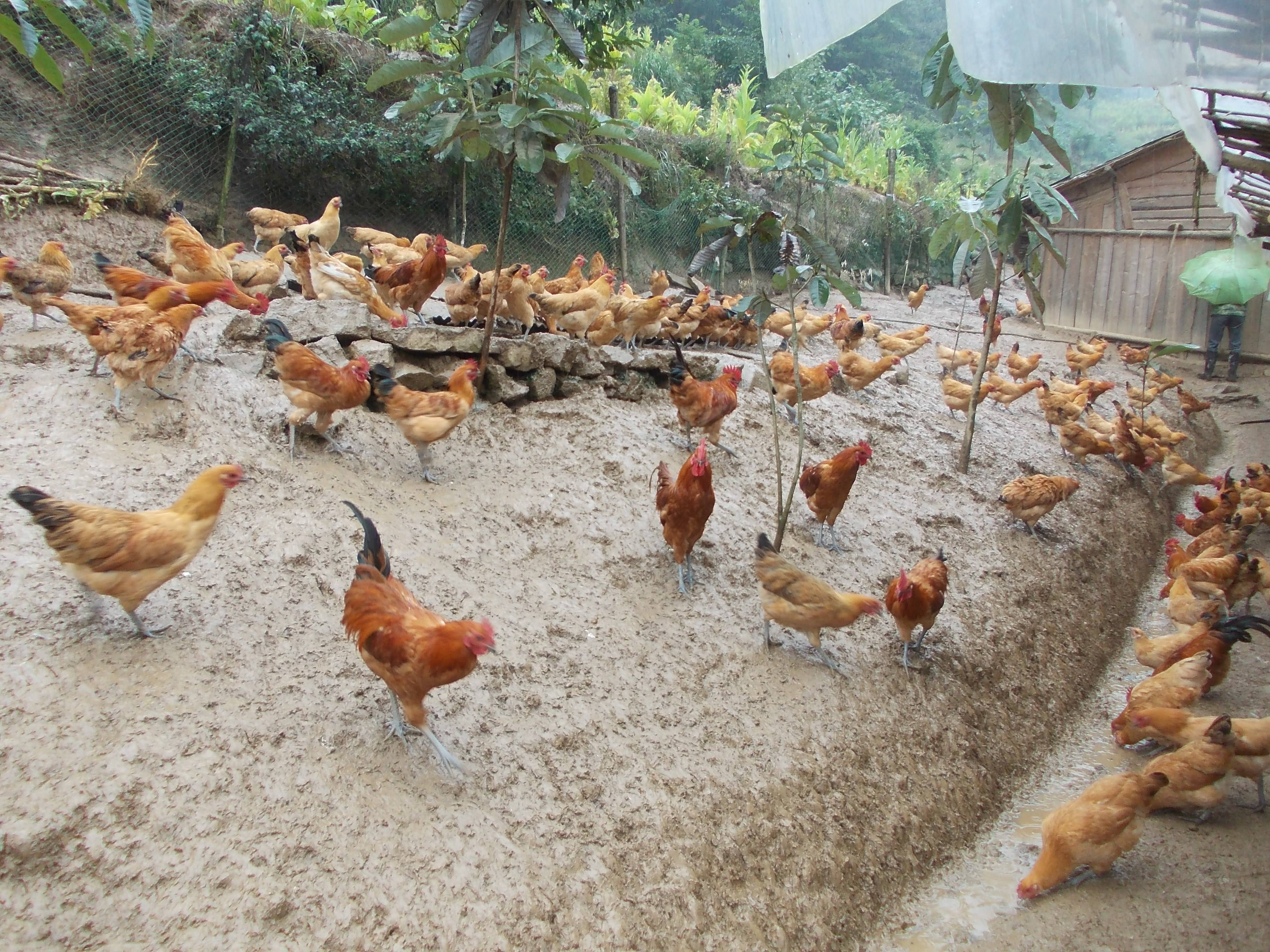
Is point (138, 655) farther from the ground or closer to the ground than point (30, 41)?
closer to the ground

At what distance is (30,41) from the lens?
184 cm

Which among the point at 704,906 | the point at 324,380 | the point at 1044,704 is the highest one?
the point at 324,380

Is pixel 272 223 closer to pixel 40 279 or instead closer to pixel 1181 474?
pixel 40 279

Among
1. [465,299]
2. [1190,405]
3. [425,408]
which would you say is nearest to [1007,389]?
[1190,405]

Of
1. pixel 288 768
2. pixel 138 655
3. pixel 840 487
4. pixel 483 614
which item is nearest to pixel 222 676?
pixel 138 655

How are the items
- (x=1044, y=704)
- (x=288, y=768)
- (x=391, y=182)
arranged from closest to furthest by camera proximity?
(x=288, y=768)
(x=1044, y=704)
(x=391, y=182)

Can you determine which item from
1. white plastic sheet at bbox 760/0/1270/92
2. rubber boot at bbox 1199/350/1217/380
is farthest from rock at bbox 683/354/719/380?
rubber boot at bbox 1199/350/1217/380

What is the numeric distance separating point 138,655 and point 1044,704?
5.81m

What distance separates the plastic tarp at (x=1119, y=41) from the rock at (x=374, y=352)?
5.19 m

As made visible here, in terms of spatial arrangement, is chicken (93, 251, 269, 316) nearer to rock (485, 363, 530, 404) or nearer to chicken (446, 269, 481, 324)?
chicken (446, 269, 481, 324)

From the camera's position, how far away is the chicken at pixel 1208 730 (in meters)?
4.36

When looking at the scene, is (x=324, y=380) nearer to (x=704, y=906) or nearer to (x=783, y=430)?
(x=704, y=906)

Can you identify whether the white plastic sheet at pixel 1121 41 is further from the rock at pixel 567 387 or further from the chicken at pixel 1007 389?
the chicken at pixel 1007 389

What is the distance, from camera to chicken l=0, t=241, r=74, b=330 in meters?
5.96
